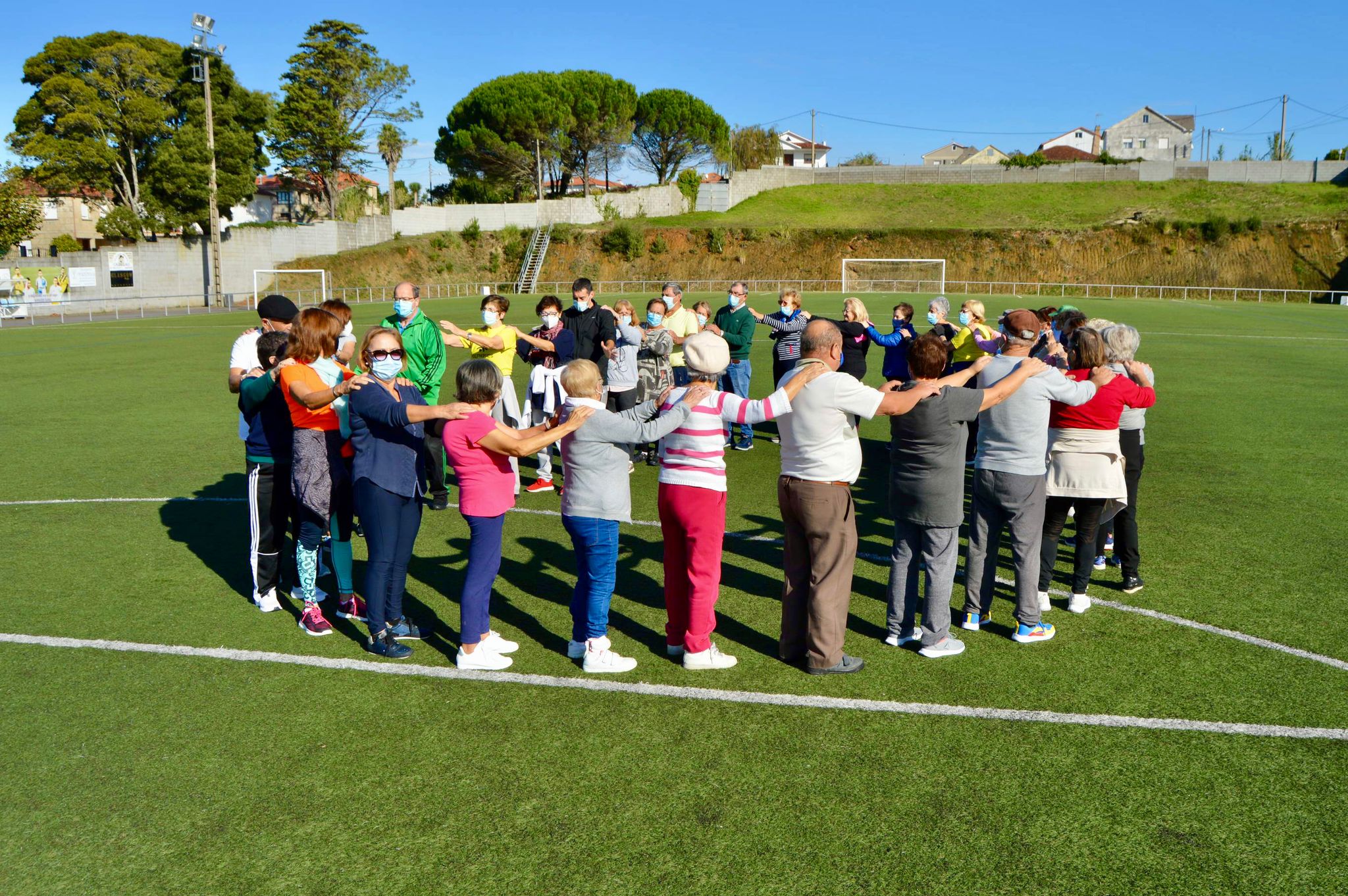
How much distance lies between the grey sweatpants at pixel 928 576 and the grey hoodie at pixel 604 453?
1.69 metres

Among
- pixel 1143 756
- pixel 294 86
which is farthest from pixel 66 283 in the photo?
pixel 1143 756

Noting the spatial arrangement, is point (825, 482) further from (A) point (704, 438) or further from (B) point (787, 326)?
(B) point (787, 326)

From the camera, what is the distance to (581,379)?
5230 millimetres

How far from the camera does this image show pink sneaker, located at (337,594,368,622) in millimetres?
6645

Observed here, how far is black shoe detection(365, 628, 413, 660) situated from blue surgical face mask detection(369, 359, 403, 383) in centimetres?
161

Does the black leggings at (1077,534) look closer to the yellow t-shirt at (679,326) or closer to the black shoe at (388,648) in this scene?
the black shoe at (388,648)

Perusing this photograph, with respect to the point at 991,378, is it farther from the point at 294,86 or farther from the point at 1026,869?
the point at 294,86

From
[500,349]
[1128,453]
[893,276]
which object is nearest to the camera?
[1128,453]

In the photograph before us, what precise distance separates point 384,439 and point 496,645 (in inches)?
57.6

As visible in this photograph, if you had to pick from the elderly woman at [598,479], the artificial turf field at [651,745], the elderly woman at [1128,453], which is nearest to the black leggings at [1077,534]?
the elderly woman at [1128,453]

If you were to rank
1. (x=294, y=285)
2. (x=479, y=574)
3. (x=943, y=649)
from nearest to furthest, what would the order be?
(x=479, y=574) < (x=943, y=649) < (x=294, y=285)

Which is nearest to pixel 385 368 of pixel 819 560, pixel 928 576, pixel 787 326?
pixel 819 560

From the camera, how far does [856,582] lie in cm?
740

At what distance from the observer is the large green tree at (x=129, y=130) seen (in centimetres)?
4844
